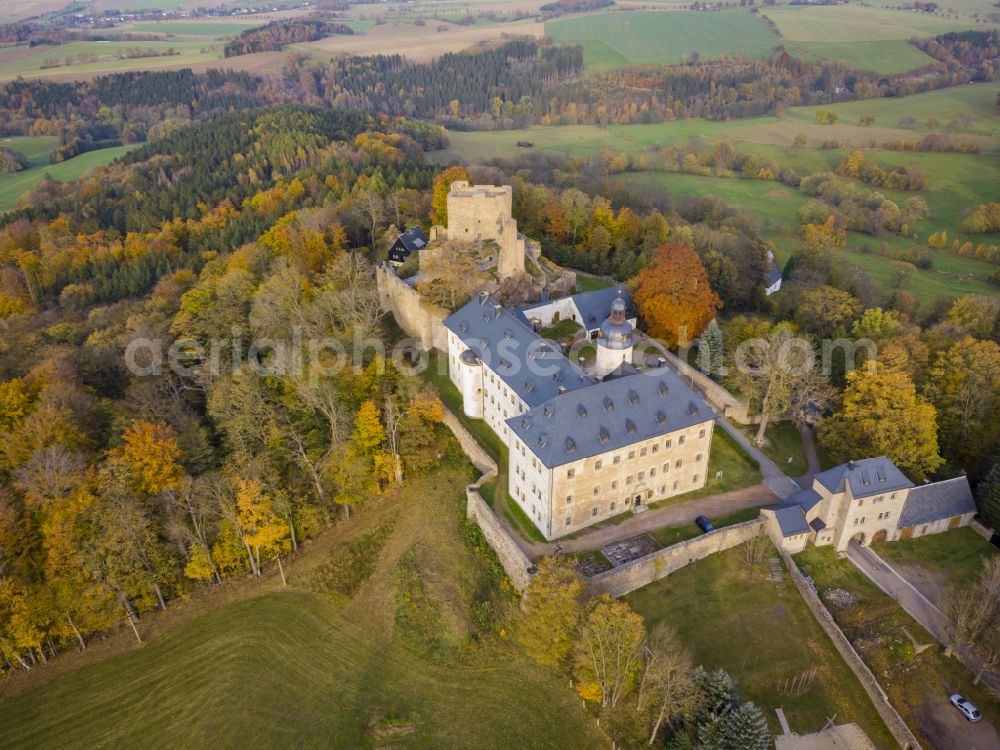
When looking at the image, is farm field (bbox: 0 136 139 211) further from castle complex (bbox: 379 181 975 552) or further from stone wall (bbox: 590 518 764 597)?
stone wall (bbox: 590 518 764 597)

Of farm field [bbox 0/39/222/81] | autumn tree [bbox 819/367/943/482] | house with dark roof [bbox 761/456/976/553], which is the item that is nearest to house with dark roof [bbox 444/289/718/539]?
house with dark roof [bbox 761/456/976/553]

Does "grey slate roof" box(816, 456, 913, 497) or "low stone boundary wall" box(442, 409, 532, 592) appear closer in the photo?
"low stone boundary wall" box(442, 409, 532, 592)

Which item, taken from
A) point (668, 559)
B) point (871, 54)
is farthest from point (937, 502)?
point (871, 54)

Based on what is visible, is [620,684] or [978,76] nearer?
[620,684]

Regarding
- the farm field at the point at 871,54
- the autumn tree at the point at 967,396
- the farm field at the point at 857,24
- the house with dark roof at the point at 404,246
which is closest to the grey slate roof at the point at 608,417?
the autumn tree at the point at 967,396

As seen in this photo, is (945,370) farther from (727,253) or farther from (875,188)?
(875,188)

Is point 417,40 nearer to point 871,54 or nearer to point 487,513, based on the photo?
point 871,54

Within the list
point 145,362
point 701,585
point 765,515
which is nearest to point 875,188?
point 765,515
